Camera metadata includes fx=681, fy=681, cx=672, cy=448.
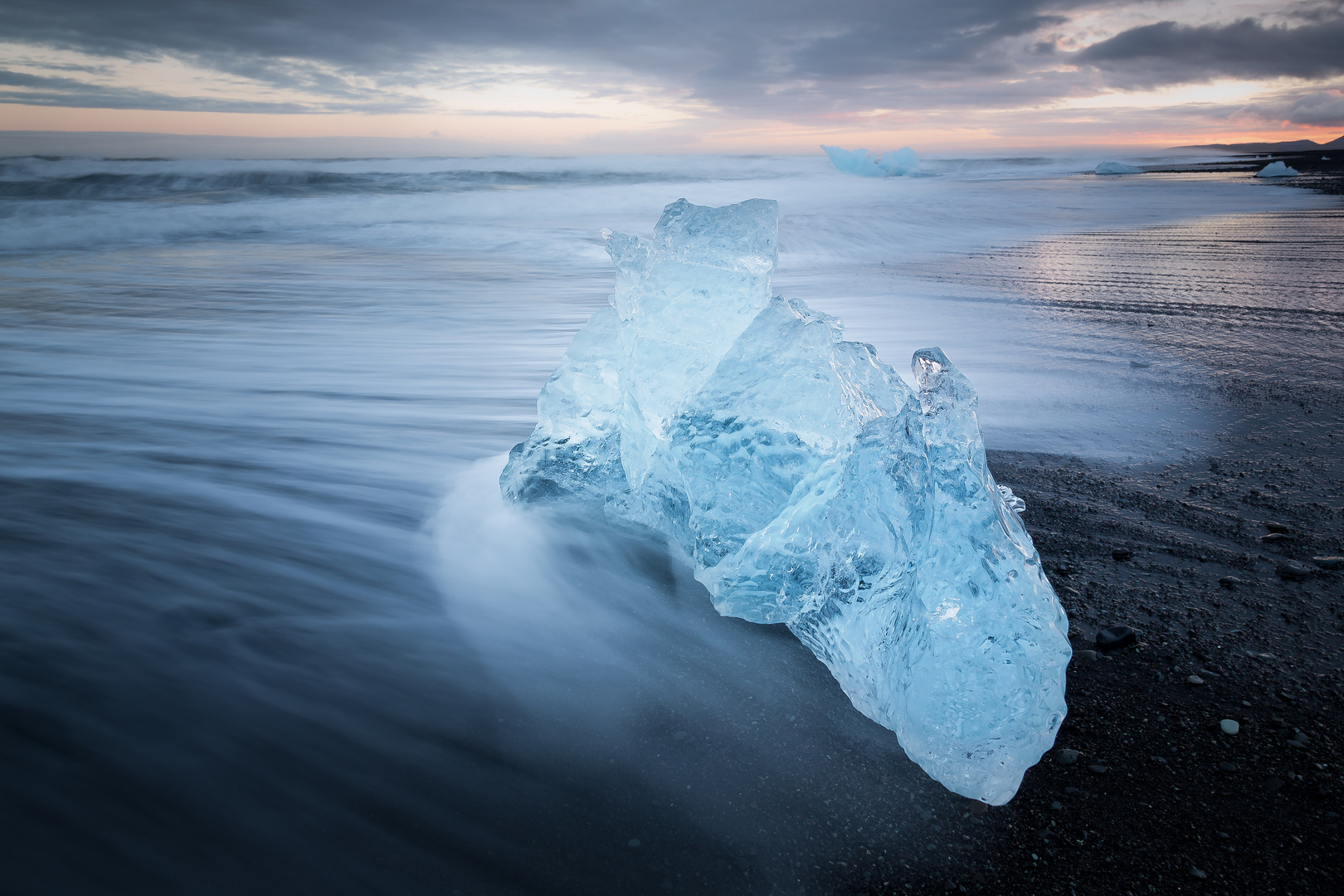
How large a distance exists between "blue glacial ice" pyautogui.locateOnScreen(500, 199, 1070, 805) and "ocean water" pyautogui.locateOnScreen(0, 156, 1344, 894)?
19 cm

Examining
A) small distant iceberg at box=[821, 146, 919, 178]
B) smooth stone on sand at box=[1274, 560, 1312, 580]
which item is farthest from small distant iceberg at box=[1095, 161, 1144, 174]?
smooth stone on sand at box=[1274, 560, 1312, 580]

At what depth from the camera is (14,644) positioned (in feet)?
7.16

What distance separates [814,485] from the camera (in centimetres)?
203

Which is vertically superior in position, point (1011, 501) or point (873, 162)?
point (873, 162)

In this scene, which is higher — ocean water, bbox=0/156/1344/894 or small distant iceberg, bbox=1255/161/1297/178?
small distant iceberg, bbox=1255/161/1297/178

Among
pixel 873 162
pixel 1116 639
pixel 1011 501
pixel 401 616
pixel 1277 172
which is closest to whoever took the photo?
pixel 1116 639

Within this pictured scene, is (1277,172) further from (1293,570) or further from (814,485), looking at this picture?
(814,485)

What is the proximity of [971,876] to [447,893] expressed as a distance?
1076mm

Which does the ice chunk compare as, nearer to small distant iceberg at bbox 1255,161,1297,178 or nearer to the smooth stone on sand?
the smooth stone on sand

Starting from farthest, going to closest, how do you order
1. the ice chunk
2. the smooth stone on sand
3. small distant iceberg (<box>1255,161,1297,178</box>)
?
small distant iceberg (<box>1255,161,1297,178</box>), the ice chunk, the smooth stone on sand

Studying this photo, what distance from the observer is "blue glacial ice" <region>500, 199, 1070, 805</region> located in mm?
1474

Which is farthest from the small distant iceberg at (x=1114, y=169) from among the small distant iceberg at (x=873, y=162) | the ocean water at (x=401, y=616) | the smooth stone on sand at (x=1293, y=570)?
the smooth stone on sand at (x=1293, y=570)

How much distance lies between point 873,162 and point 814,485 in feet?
132

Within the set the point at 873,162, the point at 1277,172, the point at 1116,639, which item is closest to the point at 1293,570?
the point at 1116,639
